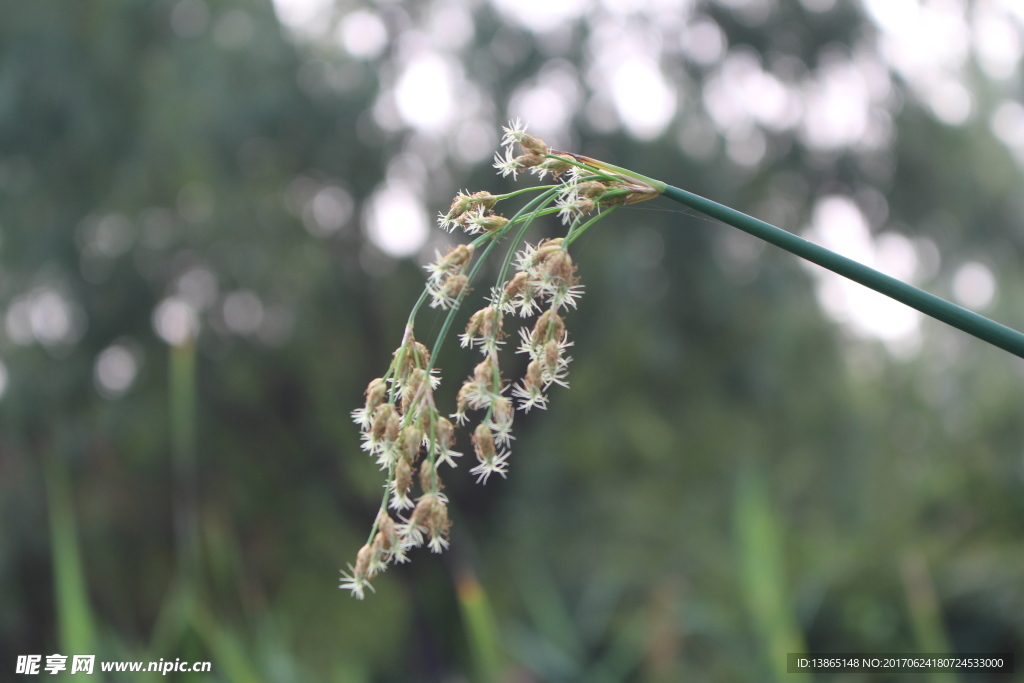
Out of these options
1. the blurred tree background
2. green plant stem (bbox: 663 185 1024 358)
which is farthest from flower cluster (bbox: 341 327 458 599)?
the blurred tree background

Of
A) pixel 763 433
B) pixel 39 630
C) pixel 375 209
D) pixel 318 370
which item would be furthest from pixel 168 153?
pixel 763 433

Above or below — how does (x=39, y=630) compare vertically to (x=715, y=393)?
below

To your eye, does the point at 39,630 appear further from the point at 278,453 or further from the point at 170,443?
the point at 278,453

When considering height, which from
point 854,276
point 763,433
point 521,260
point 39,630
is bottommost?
point 854,276

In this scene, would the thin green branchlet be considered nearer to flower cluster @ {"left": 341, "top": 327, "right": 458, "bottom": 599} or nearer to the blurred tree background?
flower cluster @ {"left": 341, "top": 327, "right": 458, "bottom": 599}

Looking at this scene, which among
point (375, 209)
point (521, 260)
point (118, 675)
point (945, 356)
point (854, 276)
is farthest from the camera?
point (945, 356)

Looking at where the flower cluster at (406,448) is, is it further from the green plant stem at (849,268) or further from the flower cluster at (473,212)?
the green plant stem at (849,268)
